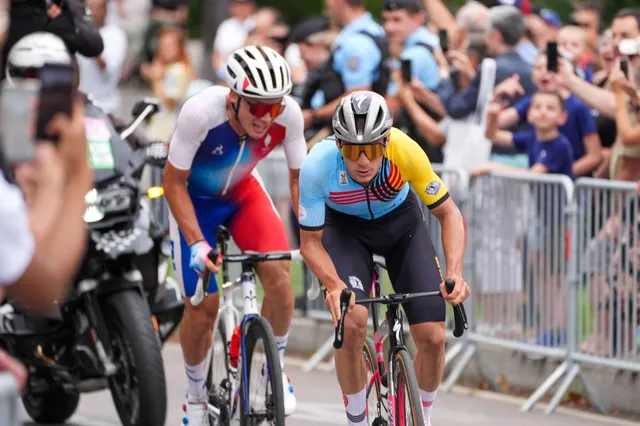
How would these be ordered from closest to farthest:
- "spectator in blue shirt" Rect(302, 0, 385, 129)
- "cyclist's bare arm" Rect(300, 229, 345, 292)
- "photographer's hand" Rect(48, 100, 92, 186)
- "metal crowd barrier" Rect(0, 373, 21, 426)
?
"metal crowd barrier" Rect(0, 373, 21, 426), "photographer's hand" Rect(48, 100, 92, 186), "cyclist's bare arm" Rect(300, 229, 345, 292), "spectator in blue shirt" Rect(302, 0, 385, 129)

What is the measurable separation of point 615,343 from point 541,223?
102cm

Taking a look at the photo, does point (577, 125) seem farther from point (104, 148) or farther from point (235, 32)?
point (235, 32)

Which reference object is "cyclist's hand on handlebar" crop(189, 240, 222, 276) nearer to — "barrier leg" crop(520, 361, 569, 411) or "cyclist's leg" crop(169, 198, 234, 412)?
"cyclist's leg" crop(169, 198, 234, 412)

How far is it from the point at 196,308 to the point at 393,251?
125 centimetres

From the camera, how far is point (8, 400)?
3371mm

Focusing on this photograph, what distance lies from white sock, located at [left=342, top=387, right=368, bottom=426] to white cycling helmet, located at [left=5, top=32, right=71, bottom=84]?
8.25 feet

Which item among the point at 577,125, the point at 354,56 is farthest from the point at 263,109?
the point at 354,56

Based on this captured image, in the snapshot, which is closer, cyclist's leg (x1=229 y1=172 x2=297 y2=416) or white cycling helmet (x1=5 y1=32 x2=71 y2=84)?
cyclist's leg (x1=229 y1=172 x2=297 y2=416)

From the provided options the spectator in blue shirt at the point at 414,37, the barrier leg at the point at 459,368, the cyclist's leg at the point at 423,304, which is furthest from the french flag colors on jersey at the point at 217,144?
the spectator in blue shirt at the point at 414,37

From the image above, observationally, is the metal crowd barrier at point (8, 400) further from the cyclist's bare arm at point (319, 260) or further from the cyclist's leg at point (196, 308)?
the cyclist's leg at point (196, 308)

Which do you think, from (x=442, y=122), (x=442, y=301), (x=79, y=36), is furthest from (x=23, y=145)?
(x=442, y=122)

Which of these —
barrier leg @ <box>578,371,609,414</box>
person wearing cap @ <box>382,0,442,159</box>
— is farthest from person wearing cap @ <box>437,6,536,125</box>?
barrier leg @ <box>578,371,609,414</box>

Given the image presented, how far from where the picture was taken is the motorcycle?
25.3ft

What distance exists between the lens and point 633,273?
891 cm
